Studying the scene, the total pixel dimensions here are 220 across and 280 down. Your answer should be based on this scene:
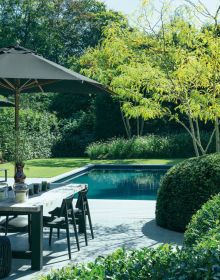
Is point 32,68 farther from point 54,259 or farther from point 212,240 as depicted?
point 212,240

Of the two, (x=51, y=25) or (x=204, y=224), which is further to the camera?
(x=51, y=25)

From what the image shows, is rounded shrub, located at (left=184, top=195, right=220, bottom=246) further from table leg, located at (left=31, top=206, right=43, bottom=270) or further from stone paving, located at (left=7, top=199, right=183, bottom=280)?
table leg, located at (left=31, top=206, right=43, bottom=270)

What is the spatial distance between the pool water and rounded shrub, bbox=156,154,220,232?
19.3 feet

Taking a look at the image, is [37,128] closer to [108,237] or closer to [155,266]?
[108,237]

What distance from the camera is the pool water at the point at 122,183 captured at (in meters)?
14.5

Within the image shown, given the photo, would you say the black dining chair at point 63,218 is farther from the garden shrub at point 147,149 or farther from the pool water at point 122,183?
the garden shrub at point 147,149

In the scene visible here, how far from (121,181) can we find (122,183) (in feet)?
1.49

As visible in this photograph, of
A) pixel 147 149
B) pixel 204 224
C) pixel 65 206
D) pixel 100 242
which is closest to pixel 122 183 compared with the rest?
pixel 147 149

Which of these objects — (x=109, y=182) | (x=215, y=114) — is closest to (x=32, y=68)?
(x=215, y=114)

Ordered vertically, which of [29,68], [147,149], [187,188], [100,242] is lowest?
[100,242]

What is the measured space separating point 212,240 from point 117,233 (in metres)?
4.89

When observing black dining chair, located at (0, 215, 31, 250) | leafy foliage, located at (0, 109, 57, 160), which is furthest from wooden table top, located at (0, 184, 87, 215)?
leafy foliage, located at (0, 109, 57, 160)

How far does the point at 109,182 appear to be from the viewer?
16.9m

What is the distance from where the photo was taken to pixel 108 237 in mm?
7793
